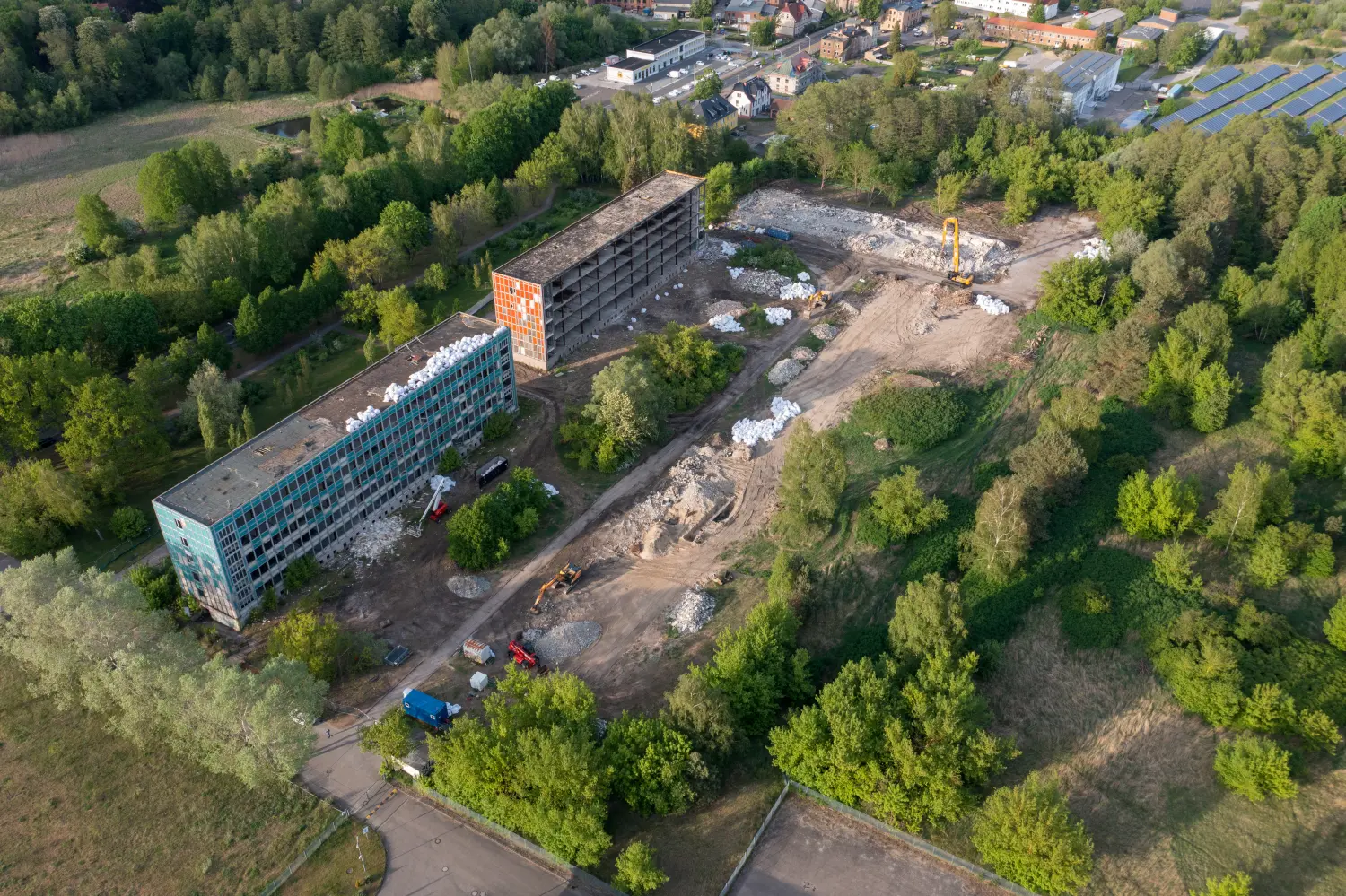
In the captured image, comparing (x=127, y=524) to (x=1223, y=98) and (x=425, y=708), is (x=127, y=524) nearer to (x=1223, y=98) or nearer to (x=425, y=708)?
(x=425, y=708)

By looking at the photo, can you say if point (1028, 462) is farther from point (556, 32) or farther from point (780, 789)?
point (556, 32)

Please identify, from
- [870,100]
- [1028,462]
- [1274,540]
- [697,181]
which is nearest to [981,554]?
[1028,462]

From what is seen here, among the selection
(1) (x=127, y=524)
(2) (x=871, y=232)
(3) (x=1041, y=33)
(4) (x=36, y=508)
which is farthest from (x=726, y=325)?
(3) (x=1041, y=33)

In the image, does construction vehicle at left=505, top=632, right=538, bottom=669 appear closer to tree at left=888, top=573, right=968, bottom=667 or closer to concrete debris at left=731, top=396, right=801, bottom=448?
tree at left=888, top=573, right=968, bottom=667

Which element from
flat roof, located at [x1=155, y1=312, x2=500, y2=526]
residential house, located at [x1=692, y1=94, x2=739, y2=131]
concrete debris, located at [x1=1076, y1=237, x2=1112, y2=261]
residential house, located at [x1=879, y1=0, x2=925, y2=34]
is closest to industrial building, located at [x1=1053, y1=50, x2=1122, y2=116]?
concrete debris, located at [x1=1076, y1=237, x2=1112, y2=261]

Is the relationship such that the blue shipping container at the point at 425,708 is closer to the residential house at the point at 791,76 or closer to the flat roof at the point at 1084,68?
the residential house at the point at 791,76

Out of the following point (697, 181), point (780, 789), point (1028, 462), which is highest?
point (697, 181)
